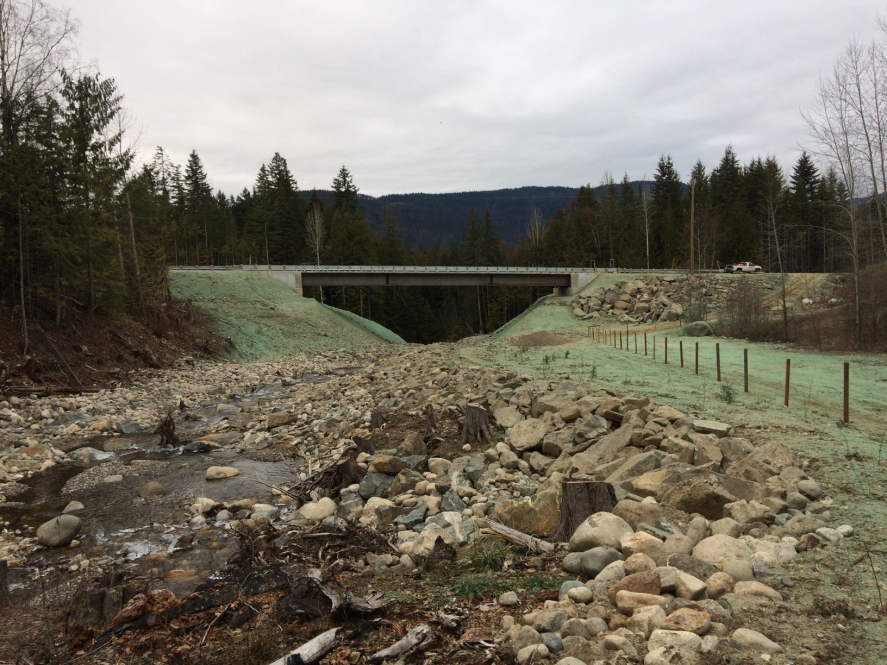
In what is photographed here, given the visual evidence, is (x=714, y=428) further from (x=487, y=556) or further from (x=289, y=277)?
(x=289, y=277)

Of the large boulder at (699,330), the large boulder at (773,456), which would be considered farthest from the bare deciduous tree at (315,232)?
the large boulder at (773,456)

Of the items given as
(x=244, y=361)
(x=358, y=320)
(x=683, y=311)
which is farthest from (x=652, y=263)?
(x=244, y=361)

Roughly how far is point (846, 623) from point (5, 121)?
26644 millimetres

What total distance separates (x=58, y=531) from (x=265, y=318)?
3522 cm

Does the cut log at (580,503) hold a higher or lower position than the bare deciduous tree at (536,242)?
lower

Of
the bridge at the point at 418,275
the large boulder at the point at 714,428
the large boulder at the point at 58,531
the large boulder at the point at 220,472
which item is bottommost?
the large boulder at the point at 220,472

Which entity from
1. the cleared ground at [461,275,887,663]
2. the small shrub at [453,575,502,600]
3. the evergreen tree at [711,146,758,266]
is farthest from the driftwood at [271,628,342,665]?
the evergreen tree at [711,146,758,266]

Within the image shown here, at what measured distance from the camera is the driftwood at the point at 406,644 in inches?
145

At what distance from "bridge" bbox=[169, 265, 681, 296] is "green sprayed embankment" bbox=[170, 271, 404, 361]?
2304 mm

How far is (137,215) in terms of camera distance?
1289 inches

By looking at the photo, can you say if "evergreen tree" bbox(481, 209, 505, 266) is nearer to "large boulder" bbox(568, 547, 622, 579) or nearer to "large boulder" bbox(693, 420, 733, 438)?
"large boulder" bbox(693, 420, 733, 438)

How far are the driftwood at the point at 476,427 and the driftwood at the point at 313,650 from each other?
20.4 ft

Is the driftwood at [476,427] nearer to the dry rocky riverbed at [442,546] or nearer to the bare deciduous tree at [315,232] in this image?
the dry rocky riverbed at [442,546]

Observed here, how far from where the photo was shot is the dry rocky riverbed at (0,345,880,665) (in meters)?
3.74
